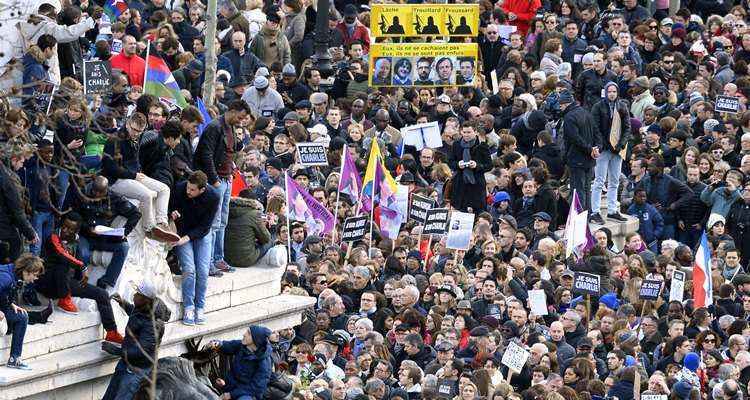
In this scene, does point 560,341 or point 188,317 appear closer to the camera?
point 188,317

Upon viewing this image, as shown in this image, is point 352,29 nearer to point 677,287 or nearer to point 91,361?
point 677,287

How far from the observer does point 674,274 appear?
3027 cm

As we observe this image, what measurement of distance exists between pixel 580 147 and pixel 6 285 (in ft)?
39.5

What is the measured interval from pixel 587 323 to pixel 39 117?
9.59m

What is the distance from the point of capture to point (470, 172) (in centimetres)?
3272

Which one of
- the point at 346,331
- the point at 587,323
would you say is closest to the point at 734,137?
the point at 587,323

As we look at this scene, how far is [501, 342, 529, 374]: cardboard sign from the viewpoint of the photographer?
26438 mm

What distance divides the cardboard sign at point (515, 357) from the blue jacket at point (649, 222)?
7.62m

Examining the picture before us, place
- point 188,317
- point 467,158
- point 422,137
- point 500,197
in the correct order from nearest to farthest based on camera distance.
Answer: point 188,317 → point 500,197 → point 467,158 → point 422,137

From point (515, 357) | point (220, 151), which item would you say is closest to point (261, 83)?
point (515, 357)

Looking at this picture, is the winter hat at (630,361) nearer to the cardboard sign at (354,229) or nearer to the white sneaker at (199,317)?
the cardboard sign at (354,229)

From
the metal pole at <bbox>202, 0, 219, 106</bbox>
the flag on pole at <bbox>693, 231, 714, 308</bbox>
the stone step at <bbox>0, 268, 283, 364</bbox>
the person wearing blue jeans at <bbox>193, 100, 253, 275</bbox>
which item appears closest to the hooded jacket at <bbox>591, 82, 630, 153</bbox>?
the flag on pole at <bbox>693, 231, 714, 308</bbox>

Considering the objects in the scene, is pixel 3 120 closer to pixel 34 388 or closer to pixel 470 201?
pixel 34 388

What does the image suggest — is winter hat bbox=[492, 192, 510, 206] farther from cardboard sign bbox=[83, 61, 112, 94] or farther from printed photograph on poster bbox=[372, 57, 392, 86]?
cardboard sign bbox=[83, 61, 112, 94]
